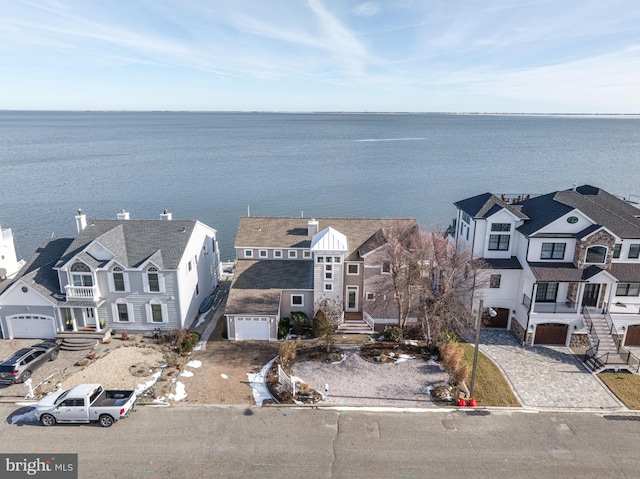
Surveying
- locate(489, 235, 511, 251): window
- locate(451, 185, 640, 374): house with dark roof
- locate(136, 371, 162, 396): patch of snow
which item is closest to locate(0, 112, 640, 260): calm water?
locate(489, 235, 511, 251): window

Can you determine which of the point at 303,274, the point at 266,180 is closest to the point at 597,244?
the point at 303,274

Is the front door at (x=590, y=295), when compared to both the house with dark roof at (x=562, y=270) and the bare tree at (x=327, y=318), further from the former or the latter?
the bare tree at (x=327, y=318)

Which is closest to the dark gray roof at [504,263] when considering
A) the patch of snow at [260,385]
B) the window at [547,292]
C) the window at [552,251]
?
the window at [552,251]

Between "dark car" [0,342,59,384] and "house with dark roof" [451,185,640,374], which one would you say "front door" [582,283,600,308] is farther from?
"dark car" [0,342,59,384]

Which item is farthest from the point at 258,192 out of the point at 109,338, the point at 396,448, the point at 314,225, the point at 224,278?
the point at 396,448

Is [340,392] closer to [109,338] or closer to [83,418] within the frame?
[83,418]
